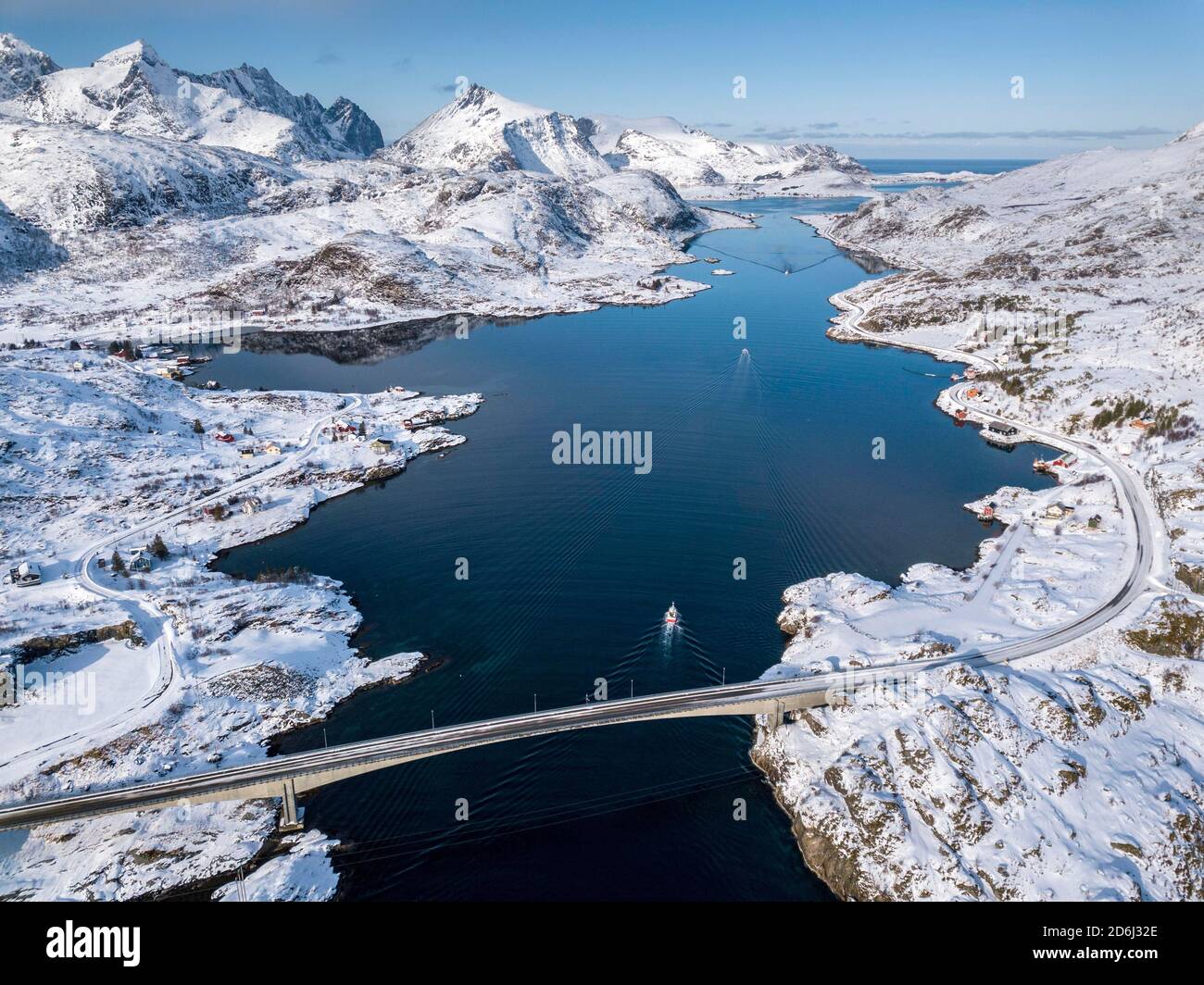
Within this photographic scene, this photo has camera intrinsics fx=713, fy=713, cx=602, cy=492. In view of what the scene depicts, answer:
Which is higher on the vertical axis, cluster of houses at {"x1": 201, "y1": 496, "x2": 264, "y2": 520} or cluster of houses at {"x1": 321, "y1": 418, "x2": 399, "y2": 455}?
cluster of houses at {"x1": 321, "y1": 418, "x2": 399, "y2": 455}

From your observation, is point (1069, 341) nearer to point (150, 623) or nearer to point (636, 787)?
point (636, 787)

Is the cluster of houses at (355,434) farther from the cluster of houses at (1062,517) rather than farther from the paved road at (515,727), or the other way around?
the cluster of houses at (1062,517)

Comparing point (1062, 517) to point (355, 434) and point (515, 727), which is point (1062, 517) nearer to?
→ point (515, 727)

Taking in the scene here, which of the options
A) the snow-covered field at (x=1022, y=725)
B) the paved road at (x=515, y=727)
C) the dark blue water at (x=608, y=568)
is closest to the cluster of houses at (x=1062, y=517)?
the snow-covered field at (x=1022, y=725)

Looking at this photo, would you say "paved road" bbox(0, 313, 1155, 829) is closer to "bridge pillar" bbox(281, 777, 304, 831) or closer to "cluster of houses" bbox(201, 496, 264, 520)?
"bridge pillar" bbox(281, 777, 304, 831)

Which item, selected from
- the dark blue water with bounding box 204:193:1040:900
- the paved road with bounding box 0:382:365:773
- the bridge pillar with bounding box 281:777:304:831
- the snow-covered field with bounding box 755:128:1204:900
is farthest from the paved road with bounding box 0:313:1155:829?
the paved road with bounding box 0:382:365:773

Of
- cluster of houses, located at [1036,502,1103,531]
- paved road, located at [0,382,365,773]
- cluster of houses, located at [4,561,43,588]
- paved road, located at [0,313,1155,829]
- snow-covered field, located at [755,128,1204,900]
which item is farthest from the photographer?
cluster of houses, located at [1036,502,1103,531]
